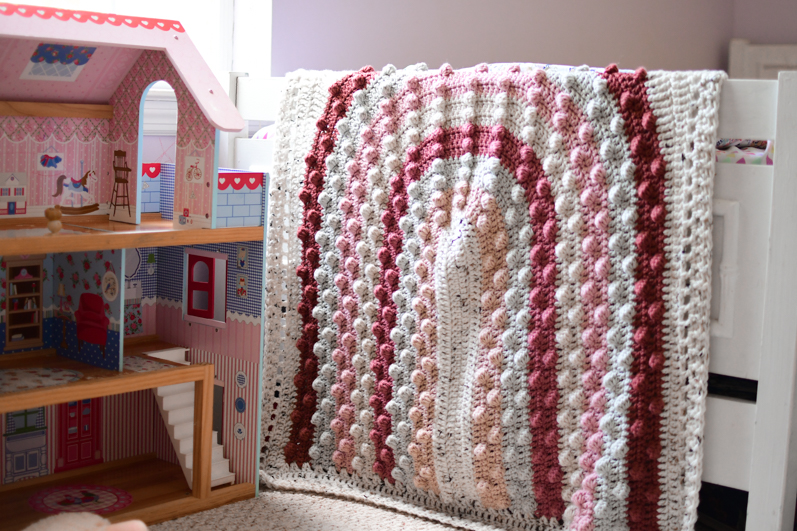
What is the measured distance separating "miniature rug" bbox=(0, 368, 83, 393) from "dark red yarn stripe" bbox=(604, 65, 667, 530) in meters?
0.76

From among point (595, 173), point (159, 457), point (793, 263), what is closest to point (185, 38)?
point (595, 173)

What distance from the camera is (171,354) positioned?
1303 mm

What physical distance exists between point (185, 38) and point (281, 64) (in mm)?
673

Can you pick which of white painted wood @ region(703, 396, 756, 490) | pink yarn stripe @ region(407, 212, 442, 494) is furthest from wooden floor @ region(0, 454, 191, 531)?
white painted wood @ region(703, 396, 756, 490)

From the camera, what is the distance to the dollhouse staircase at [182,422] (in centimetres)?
122

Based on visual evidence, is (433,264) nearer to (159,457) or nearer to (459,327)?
(459,327)

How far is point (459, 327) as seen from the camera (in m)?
1.14

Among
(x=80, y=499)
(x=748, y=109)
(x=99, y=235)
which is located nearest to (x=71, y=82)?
(x=99, y=235)

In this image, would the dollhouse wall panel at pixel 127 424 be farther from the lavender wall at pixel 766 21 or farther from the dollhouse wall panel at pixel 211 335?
the lavender wall at pixel 766 21

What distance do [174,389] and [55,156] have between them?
40cm

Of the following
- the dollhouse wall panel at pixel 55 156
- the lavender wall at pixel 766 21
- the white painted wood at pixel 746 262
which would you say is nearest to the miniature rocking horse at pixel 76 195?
the dollhouse wall panel at pixel 55 156

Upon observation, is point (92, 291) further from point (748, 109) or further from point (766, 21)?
point (766, 21)

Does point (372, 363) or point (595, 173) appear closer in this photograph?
point (595, 173)

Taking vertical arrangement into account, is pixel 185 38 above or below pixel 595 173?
above
